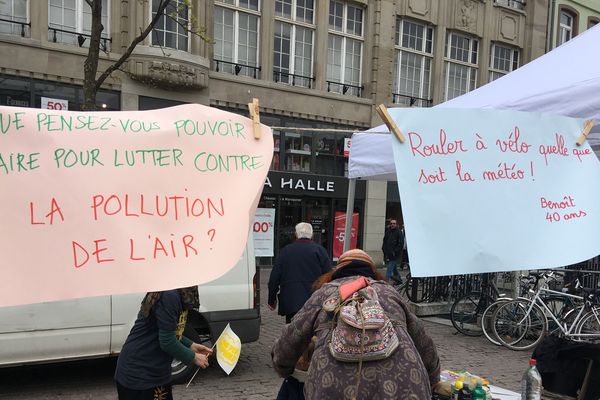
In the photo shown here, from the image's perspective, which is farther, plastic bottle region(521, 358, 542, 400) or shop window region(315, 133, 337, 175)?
shop window region(315, 133, 337, 175)

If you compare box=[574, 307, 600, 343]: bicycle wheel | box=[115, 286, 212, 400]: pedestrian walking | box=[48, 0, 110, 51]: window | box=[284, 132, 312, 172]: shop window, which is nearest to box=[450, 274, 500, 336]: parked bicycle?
box=[574, 307, 600, 343]: bicycle wheel

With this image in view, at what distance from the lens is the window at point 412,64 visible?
19484 millimetres

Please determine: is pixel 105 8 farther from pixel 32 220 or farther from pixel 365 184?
pixel 32 220

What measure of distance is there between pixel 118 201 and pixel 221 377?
424 centimetres

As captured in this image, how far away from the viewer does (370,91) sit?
18562 mm

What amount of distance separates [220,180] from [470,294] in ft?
23.9

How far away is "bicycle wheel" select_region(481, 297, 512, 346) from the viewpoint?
25.6 ft

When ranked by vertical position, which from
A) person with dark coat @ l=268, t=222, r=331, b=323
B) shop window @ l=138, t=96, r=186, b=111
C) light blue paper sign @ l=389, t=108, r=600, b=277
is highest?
shop window @ l=138, t=96, r=186, b=111

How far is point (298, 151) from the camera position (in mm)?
17391

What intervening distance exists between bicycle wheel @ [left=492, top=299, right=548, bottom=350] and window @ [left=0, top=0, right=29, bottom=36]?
1285 cm

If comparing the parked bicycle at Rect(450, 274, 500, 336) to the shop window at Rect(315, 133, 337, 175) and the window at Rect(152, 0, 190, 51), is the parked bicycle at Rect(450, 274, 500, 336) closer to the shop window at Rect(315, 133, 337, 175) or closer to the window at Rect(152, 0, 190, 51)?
the shop window at Rect(315, 133, 337, 175)

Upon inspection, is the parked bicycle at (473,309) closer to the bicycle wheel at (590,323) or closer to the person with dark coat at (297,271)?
the bicycle wheel at (590,323)

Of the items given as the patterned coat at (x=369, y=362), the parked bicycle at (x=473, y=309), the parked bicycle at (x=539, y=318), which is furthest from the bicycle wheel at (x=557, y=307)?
the patterned coat at (x=369, y=362)

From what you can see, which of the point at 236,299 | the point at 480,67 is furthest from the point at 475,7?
the point at 236,299
